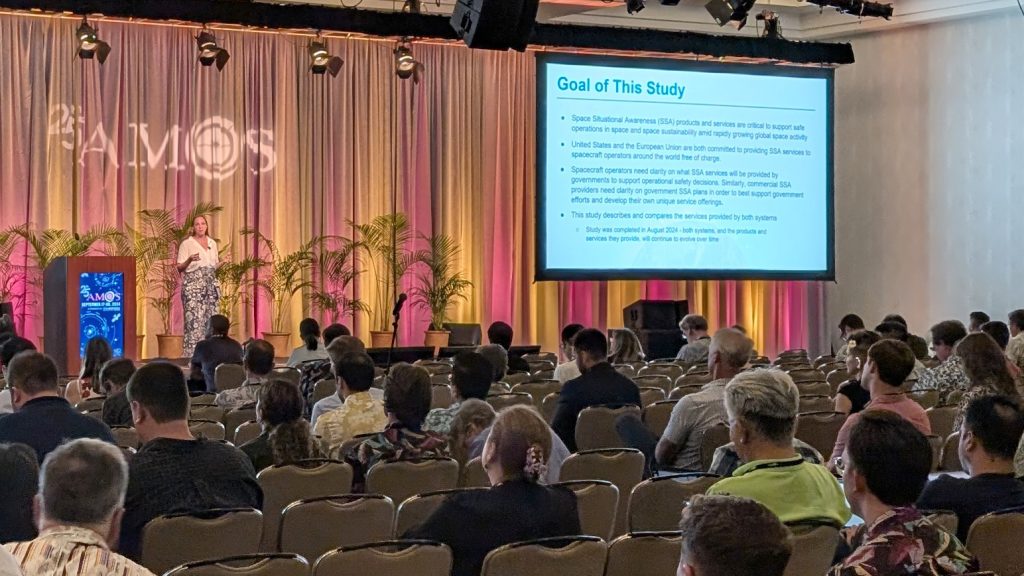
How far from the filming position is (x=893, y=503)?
3367 mm

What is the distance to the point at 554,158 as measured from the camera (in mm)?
15172

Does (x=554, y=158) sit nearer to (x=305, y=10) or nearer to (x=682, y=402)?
(x=305, y=10)

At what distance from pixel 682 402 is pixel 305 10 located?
8.44m

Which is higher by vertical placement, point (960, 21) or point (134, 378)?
A: point (960, 21)

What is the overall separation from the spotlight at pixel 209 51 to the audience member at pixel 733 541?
484 inches

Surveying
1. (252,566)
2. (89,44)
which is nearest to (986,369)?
(252,566)

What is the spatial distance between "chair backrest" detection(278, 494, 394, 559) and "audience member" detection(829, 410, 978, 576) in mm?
1919

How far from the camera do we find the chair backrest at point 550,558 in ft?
12.7

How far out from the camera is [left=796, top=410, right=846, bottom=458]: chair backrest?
7.12 m

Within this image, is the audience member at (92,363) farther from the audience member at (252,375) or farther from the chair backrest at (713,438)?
the chair backrest at (713,438)

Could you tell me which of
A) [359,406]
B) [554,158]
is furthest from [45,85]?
[359,406]

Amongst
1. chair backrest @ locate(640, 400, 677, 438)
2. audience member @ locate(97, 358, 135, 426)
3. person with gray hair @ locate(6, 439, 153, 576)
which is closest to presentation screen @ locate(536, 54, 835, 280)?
chair backrest @ locate(640, 400, 677, 438)

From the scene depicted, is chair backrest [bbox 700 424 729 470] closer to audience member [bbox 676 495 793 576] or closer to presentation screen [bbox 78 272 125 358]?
audience member [bbox 676 495 793 576]

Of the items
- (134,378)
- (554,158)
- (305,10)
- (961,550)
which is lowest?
(961,550)
